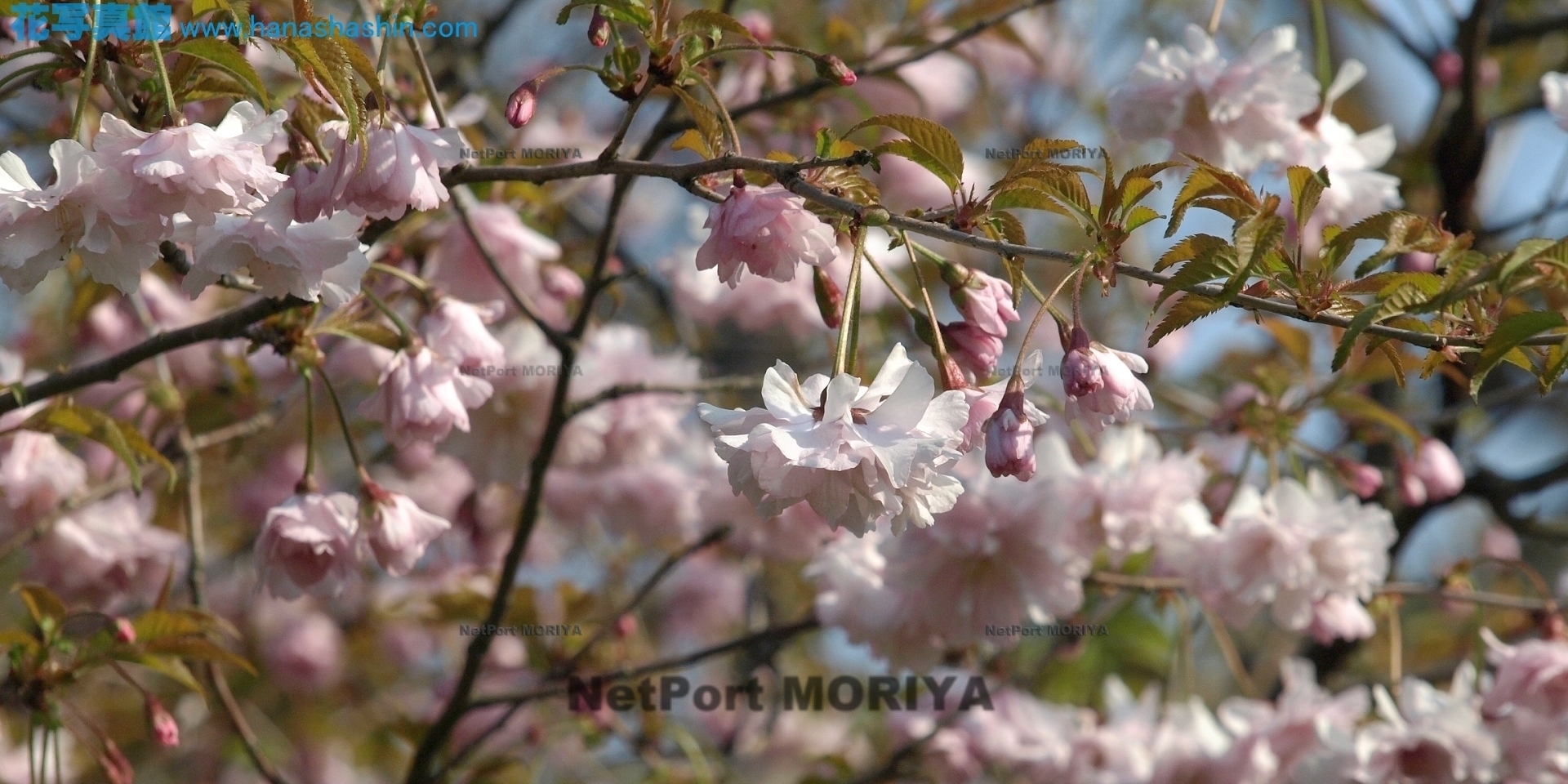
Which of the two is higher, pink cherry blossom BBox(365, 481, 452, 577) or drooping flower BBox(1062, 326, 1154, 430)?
drooping flower BBox(1062, 326, 1154, 430)

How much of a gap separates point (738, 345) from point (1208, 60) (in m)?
2.02

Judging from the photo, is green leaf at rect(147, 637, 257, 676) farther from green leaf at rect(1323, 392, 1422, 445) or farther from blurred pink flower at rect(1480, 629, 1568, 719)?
blurred pink flower at rect(1480, 629, 1568, 719)

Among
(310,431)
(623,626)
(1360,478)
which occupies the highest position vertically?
(310,431)

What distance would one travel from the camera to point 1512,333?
2.96 feet

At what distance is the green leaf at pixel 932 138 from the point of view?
3.33ft

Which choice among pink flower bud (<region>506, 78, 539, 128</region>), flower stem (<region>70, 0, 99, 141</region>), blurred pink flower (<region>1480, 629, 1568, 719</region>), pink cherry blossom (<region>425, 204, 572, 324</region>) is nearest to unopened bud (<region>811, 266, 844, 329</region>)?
pink flower bud (<region>506, 78, 539, 128</region>)

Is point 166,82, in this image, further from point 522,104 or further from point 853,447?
point 853,447

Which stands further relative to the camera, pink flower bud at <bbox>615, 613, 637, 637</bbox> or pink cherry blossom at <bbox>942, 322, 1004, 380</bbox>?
pink flower bud at <bbox>615, 613, 637, 637</bbox>

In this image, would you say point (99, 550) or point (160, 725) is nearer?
point (160, 725)

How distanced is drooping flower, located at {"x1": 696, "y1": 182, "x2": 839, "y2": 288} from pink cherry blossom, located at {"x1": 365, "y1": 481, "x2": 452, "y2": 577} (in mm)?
533

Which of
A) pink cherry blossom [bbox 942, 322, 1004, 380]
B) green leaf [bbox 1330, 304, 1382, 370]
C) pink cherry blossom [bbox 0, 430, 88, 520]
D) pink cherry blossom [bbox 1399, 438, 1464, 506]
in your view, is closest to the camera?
green leaf [bbox 1330, 304, 1382, 370]

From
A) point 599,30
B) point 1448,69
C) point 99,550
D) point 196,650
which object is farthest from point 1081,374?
point 1448,69

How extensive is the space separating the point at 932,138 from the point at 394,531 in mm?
741

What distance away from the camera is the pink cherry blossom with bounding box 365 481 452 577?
1377 millimetres
